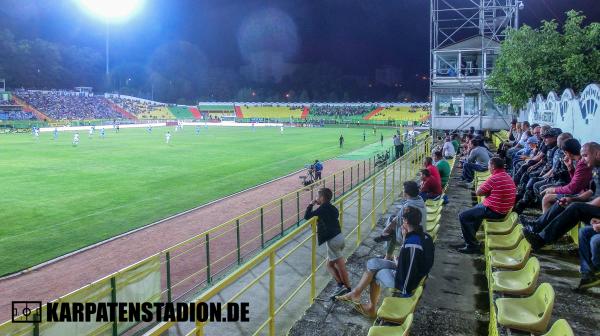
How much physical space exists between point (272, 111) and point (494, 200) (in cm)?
11349

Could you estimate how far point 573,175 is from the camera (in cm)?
750

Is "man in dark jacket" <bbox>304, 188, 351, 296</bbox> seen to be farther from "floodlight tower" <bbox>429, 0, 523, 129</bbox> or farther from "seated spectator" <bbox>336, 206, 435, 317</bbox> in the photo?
"floodlight tower" <bbox>429, 0, 523, 129</bbox>

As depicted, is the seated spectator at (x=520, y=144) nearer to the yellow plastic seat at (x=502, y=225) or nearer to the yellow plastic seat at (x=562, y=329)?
the yellow plastic seat at (x=502, y=225)

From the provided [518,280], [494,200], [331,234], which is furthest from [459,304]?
[494,200]

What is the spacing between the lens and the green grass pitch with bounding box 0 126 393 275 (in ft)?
48.8

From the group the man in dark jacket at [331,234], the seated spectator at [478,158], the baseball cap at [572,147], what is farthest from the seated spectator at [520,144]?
the man in dark jacket at [331,234]

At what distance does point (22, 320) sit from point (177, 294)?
4987 mm

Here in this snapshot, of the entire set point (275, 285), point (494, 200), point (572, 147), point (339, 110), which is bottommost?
point (275, 285)

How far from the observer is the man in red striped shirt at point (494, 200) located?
7.68m

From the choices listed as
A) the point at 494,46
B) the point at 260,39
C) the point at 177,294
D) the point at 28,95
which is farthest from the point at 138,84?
the point at 177,294

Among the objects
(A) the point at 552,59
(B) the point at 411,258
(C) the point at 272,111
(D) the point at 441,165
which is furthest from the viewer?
(C) the point at 272,111

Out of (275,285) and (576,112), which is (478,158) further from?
(275,285)

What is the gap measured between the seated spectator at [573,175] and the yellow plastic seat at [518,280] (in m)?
2.32

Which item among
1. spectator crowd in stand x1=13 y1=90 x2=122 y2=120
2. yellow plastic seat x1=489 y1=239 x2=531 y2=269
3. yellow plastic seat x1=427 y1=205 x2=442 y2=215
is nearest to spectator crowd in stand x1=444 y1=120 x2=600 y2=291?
yellow plastic seat x1=489 y1=239 x2=531 y2=269
